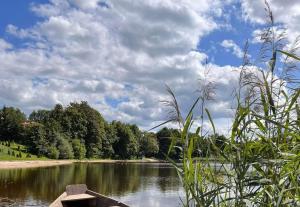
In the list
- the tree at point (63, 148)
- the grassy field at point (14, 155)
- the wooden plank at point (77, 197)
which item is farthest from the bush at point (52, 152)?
the wooden plank at point (77, 197)

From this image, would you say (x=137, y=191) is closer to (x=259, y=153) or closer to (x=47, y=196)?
(x=47, y=196)

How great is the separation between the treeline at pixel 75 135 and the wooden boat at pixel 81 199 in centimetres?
4530

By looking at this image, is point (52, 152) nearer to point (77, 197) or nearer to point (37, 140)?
point (37, 140)

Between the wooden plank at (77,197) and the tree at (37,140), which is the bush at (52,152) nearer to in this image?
the tree at (37,140)

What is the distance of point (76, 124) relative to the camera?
86.1 m

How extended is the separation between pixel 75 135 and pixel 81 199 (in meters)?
68.2

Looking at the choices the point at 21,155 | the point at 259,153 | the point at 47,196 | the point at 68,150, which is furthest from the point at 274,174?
the point at 68,150

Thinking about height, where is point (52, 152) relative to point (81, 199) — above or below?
above

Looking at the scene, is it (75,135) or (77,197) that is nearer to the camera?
(77,197)

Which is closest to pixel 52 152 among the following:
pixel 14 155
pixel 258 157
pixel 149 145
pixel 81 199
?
pixel 14 155

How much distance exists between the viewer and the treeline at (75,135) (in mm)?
71375

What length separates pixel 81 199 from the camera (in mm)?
17828

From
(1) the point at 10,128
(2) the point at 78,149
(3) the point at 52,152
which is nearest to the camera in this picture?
(3) the point at 52,152

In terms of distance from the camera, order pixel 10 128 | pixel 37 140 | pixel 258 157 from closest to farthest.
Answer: pixel 258 157 → pixel 37 140 → pixel 10 128
